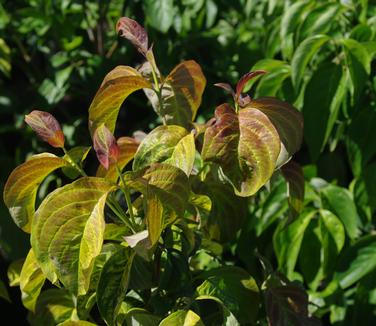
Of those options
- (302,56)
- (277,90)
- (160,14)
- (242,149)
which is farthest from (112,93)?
(160,14)

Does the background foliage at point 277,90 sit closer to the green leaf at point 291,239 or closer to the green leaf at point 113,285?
the green leaf at point 291,239

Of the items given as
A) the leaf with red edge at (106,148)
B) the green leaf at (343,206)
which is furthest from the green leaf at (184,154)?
the green leaf at (343,206)

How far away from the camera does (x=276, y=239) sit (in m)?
1.71

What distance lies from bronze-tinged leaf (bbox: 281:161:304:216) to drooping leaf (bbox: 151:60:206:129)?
0.66ft

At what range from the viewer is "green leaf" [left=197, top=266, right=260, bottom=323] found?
1.16 m

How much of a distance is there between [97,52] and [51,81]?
24cm

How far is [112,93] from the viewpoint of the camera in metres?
1.10

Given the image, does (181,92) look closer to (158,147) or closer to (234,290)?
(158,147)

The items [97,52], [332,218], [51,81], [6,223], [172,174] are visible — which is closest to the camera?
[172,174]

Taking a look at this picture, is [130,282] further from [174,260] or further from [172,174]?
[172,174]

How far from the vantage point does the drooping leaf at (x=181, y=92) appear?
119 cm

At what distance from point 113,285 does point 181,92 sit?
333 mm

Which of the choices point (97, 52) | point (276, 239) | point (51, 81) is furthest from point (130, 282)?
point (97, 52)

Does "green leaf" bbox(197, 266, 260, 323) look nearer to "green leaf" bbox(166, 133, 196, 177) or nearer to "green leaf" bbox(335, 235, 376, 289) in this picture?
"green leaf" bbox(166, 133, 196, 177)
